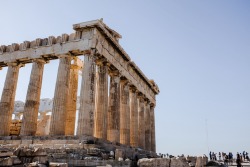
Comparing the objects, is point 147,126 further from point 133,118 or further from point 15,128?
point 15,128

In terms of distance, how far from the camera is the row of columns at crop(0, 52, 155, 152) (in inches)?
773

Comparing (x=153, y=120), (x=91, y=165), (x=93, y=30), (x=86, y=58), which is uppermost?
(x=93, y=30)

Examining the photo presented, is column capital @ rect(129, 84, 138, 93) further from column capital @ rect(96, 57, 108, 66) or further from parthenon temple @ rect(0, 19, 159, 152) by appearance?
column capital @ rect(96, 57, 108, 66)

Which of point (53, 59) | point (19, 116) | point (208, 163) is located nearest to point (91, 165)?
point (208, 163)

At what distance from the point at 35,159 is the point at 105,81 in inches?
553

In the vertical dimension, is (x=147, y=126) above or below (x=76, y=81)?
below

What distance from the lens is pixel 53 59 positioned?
23531 millimetres

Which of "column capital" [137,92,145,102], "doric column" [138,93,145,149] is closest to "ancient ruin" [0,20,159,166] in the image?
"column capital" [137,92,145,102]

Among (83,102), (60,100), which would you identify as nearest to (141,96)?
(60,100)

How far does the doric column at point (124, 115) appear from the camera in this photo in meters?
26.3

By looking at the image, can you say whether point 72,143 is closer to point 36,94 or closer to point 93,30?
point 36,94

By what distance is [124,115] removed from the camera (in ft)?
88.2

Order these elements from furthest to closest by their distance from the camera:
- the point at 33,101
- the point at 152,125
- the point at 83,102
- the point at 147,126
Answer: the point at 152,125 → the point at 147,126 → the point at 33,101 → the point at 83,102

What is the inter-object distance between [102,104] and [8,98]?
9.29m
